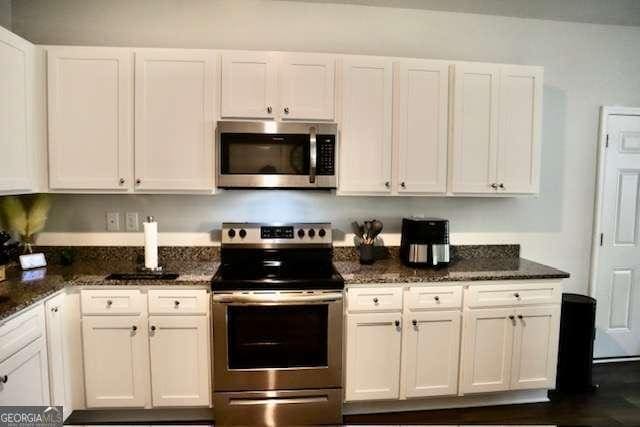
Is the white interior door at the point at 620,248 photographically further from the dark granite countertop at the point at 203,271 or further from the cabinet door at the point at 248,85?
the cabinet door at the point at 248,85

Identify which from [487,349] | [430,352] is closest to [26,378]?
[430,352]

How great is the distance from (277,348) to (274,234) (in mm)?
753

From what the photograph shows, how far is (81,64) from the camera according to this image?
240 cm

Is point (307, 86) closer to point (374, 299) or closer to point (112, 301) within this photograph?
point (374, 299)

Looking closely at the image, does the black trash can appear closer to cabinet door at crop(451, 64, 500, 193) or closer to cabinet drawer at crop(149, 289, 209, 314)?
cabinet door at crop(451, 64, 500, 193)

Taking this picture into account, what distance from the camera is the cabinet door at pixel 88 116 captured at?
240 cm

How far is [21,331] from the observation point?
6.03 feet

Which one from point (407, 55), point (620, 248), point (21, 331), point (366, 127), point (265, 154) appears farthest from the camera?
point (620, 248)

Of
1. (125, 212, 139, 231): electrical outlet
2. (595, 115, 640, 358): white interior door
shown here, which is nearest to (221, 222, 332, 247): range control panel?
(125, 212, 139, 231): electrical outlet

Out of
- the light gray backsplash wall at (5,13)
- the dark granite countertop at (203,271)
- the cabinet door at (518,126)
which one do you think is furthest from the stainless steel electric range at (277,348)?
the light gray backsplash wall at (5,13)

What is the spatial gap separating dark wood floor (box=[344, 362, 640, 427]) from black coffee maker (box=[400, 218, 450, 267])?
997 mm

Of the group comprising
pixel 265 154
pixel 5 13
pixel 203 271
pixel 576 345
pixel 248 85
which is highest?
pixel 5 13

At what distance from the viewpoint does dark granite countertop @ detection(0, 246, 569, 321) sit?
2070mm

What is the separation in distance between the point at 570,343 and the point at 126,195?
11.3 ft
